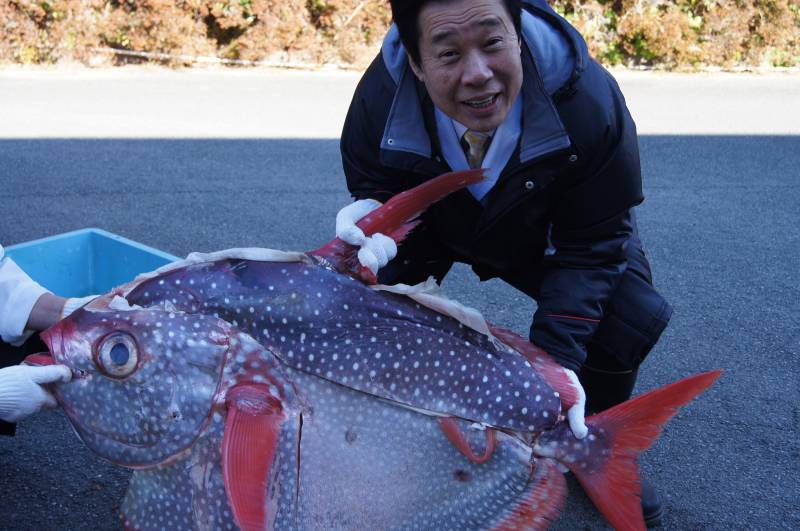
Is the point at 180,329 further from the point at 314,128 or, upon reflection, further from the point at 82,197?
the point at 314,128

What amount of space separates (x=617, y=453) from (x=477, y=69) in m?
0.87

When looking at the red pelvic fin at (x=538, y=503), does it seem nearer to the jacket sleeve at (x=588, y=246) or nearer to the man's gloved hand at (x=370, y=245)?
the jacket sleeve at (x=588, y=246)

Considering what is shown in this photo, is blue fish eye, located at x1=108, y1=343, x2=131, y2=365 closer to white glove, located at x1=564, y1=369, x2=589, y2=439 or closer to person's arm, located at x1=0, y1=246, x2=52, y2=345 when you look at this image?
person's arm, located at x1=0, y1=246, x2=52, y2=345

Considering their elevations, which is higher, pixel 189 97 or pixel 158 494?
pixel 158 494

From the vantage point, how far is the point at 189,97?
8477 mm

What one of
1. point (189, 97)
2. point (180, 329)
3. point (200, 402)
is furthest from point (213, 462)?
point (189, 97)

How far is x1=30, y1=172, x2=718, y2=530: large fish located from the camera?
1682 mm

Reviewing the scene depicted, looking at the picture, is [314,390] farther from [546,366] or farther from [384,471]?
[546,366]

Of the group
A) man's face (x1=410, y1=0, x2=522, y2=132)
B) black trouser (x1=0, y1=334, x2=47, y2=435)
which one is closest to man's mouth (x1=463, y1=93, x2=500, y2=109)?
man's face (x1=410, y1=0, x2=522, y2=132)

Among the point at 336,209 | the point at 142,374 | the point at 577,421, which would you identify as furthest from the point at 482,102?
the point at 336,209

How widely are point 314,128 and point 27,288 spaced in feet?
16.4

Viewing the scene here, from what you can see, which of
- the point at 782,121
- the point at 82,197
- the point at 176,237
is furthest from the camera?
the point at 782,121

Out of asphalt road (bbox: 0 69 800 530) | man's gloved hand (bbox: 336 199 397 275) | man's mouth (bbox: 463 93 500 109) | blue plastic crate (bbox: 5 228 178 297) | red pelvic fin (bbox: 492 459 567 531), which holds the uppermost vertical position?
man's mouth (bbox: 463 93 500 109)

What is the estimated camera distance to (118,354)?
5.49 ft
